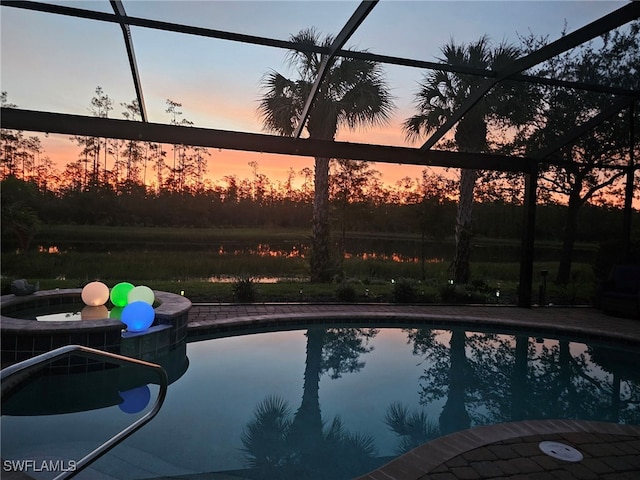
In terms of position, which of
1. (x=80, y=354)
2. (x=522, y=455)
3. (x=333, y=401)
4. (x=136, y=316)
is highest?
(x=80, y=354)

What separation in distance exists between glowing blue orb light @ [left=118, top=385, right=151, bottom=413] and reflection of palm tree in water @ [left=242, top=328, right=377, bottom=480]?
4.18 ft

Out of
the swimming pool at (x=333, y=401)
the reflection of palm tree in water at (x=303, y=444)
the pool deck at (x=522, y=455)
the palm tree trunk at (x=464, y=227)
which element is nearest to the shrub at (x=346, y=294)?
the swimming pool at (x=333, y=401)

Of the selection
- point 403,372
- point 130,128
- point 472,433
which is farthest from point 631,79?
point 130,128

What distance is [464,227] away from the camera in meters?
11.1

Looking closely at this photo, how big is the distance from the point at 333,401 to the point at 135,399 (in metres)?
2.23

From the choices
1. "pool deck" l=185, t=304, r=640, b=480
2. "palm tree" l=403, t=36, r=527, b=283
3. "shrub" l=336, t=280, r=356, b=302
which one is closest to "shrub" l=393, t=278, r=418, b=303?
"shrub" l=336, t=280, r=356, b=302

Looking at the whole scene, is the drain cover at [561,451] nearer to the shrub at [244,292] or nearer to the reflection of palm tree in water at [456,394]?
the reflection of palm tree in water at [456,394]

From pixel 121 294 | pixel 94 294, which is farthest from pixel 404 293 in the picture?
pixel 94 294

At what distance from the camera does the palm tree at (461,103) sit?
10.0 meters

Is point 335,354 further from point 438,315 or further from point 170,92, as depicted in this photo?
point 170,92

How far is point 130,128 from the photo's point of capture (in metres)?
6.34

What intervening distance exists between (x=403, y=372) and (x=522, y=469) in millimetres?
2841
